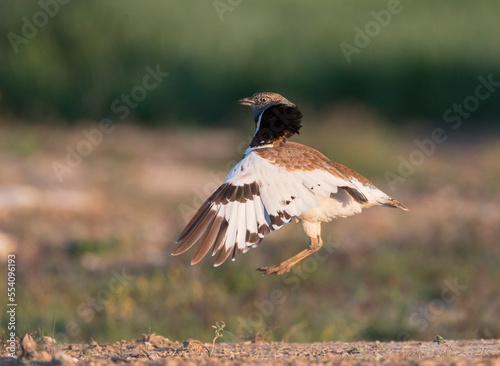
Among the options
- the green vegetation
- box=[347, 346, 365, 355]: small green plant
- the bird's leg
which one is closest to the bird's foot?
the bird's leg

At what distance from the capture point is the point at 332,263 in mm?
9234

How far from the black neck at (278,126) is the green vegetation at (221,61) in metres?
12.3

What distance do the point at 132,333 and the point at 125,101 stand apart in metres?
12.3

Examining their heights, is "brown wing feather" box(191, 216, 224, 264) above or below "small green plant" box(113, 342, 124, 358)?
above

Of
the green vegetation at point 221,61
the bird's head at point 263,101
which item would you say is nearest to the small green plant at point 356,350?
the bird's head at point 263,101

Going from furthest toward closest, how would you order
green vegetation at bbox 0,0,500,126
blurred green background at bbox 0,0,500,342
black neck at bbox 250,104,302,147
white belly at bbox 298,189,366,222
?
green vegetation at bbox 0,0,500,126
blurred green background at bbox 0,0,500,342
black neck at bbox 250,104,302,147
white belly at bbox 298,189,366,222

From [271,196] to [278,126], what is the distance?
0.84 meters

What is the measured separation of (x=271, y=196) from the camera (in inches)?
195

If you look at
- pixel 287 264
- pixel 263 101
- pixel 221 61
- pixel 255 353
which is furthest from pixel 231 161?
pixel 255 353

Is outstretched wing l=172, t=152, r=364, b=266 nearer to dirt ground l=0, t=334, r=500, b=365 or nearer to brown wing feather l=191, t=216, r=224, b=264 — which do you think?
brown wing feather l=191, t=216, r=224, b=264

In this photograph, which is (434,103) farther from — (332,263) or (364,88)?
(332,263)

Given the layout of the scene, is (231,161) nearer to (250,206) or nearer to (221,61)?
(221,61)

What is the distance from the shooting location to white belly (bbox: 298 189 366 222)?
5379 mm

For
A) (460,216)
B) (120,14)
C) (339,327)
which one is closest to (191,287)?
(339,327)
